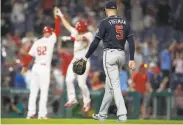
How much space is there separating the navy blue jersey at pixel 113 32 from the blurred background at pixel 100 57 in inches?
270

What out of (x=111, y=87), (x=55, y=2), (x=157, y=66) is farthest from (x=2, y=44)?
(x=111, y=87)

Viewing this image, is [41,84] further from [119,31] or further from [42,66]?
[119,31]

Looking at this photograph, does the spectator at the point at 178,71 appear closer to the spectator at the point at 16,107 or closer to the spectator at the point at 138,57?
the spectator at the point at 138,57

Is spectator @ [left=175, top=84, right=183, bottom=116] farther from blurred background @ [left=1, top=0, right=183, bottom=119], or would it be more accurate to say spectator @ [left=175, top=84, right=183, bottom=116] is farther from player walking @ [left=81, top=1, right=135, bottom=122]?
player walking @ [left=81, top=1, right=135, bottom=122]

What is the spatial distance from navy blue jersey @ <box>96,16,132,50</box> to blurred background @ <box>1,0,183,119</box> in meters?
6.87

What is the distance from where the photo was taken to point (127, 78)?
80.6 feet

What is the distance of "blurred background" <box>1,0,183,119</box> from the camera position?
24.0 m

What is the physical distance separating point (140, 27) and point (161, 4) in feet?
5.22

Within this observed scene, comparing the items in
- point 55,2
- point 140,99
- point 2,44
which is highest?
point 55,2

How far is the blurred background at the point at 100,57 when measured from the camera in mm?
23953

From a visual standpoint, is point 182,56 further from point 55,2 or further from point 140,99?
point 55,2

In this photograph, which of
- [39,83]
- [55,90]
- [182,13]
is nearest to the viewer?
[39,83]

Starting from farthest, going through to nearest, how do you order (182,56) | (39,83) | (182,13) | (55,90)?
1. (182,13)
2. (182,56)
3. (55,90)
4. (39,83)

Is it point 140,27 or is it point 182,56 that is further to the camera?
point 140,27
